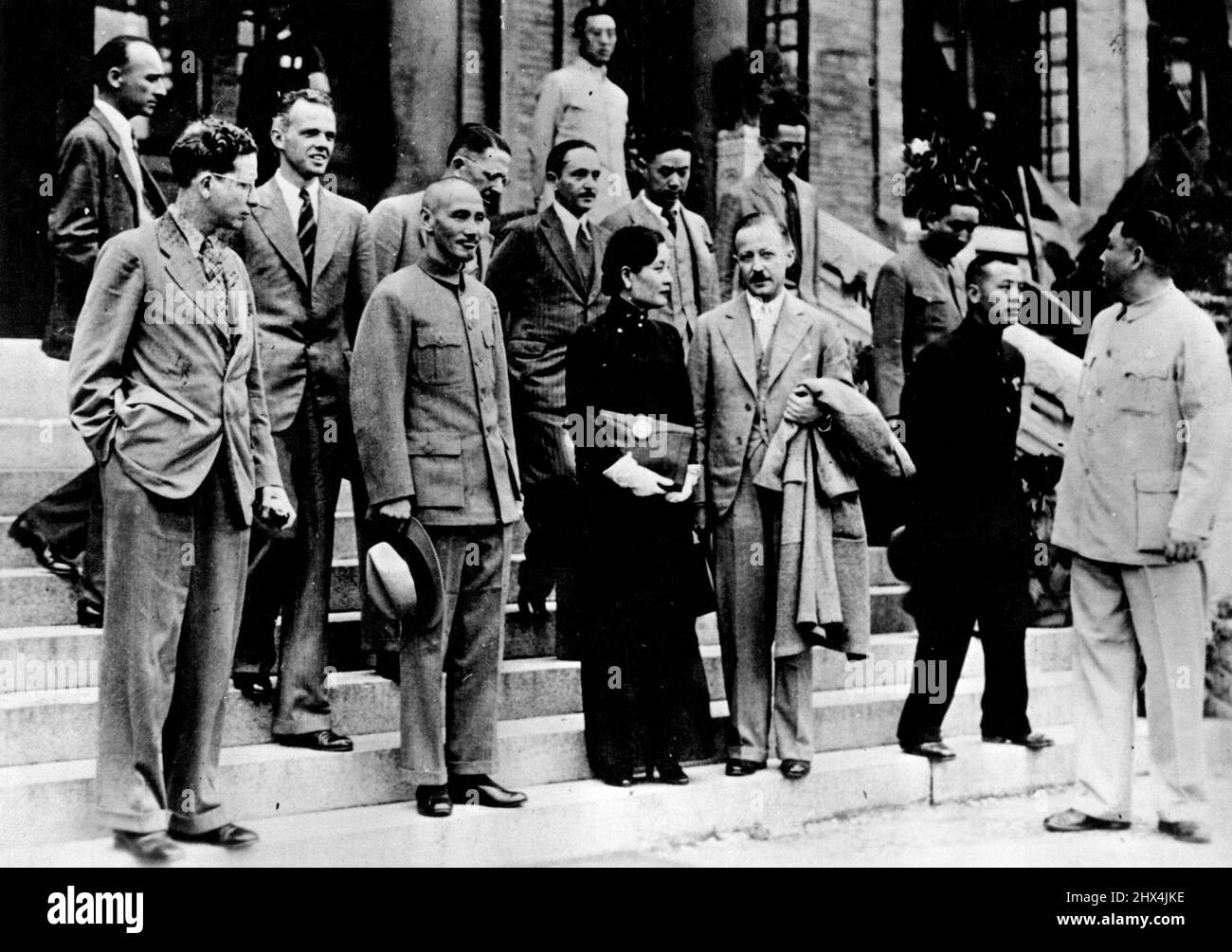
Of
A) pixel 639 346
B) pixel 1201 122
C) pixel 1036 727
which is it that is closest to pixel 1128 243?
pixel 639 346

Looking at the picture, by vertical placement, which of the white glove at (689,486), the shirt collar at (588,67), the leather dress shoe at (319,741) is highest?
the shirt collar at (588,67)

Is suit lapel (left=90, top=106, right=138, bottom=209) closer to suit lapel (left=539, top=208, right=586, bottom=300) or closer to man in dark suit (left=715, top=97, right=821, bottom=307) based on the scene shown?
suit lapel (left=539, top=208, right=586, bottom=300)

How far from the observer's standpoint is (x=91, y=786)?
4.80m

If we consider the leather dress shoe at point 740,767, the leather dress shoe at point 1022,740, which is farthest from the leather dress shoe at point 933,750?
the leather dress shoe at point 740,767

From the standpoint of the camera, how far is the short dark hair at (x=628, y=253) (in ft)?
19.2

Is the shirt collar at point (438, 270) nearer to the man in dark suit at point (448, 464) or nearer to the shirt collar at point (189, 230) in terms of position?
the man in dark suit at point (448, 464)

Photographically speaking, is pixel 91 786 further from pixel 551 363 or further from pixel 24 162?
pixel 24 162

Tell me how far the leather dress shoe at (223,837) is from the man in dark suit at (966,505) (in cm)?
289

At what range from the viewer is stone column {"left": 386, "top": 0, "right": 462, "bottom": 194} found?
351 inches

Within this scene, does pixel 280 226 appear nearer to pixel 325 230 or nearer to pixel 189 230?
pixel 325 230

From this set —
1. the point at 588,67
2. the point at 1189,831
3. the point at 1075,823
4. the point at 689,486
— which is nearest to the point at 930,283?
the point at 588,67

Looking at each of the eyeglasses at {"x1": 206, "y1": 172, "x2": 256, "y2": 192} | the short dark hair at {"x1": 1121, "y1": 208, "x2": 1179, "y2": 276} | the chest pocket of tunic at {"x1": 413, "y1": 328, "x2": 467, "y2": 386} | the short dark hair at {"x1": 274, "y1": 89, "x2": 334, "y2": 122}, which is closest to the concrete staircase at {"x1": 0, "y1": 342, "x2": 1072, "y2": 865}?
the chest pocket of tunic at {"x1": 413, "y1": 328, "x2": 467, "y2": 386}

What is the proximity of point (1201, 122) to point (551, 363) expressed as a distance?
645 centimetres

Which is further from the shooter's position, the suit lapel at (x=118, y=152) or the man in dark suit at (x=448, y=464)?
the suit lapel at (x=118, y=152)
